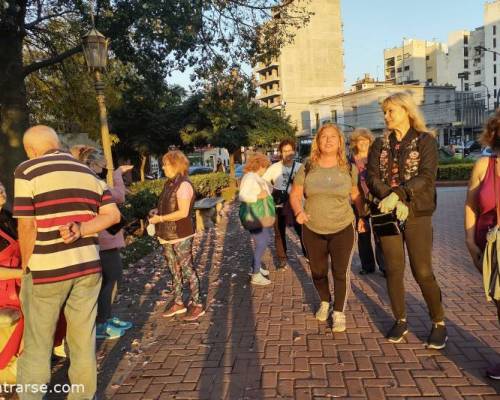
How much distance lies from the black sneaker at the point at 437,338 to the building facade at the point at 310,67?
66.9 meters

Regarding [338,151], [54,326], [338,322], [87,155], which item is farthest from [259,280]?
[54,326]

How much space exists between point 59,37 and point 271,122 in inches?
845

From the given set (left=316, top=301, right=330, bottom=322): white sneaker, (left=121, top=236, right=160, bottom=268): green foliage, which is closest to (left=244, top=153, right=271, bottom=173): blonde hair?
(left=316, top=301, right=330, bottom=322): white sneaker

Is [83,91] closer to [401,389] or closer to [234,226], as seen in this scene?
[234,226]

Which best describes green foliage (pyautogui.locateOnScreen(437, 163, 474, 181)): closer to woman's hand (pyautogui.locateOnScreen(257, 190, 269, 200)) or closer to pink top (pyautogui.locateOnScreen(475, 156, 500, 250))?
woman's hand (pyautogui.locateOnScreen(257, 190, 269, 200))

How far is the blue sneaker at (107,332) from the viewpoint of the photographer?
4348 millimetres

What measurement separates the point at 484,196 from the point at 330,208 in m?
1.42

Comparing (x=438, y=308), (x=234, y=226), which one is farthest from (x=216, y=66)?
(x=438, y=308)

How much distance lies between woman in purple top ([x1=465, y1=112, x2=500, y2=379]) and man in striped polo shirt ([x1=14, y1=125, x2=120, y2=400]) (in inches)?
95.2

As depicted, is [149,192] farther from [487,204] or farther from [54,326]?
[487,204]

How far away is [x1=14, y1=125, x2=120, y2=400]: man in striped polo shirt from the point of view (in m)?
2.56

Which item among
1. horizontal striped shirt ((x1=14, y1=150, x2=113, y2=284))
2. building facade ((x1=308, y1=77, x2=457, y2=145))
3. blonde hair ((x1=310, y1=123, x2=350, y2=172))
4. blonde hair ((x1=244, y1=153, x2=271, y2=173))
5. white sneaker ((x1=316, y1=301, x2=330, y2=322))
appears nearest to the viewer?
horizontal striped shirt ((x1=14, y1=150, x2=113, y2=284))

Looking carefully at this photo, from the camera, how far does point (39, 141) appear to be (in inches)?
107

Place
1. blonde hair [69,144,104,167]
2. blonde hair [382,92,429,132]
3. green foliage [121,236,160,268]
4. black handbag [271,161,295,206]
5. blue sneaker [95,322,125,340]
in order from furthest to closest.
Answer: green foliage [121,236,160,268] → black handbag [271,161,295,206] → blue sneaker [95,322,125,340] → blonde hair [69,144,104,167] → blonde hair [382,92,429,132]
